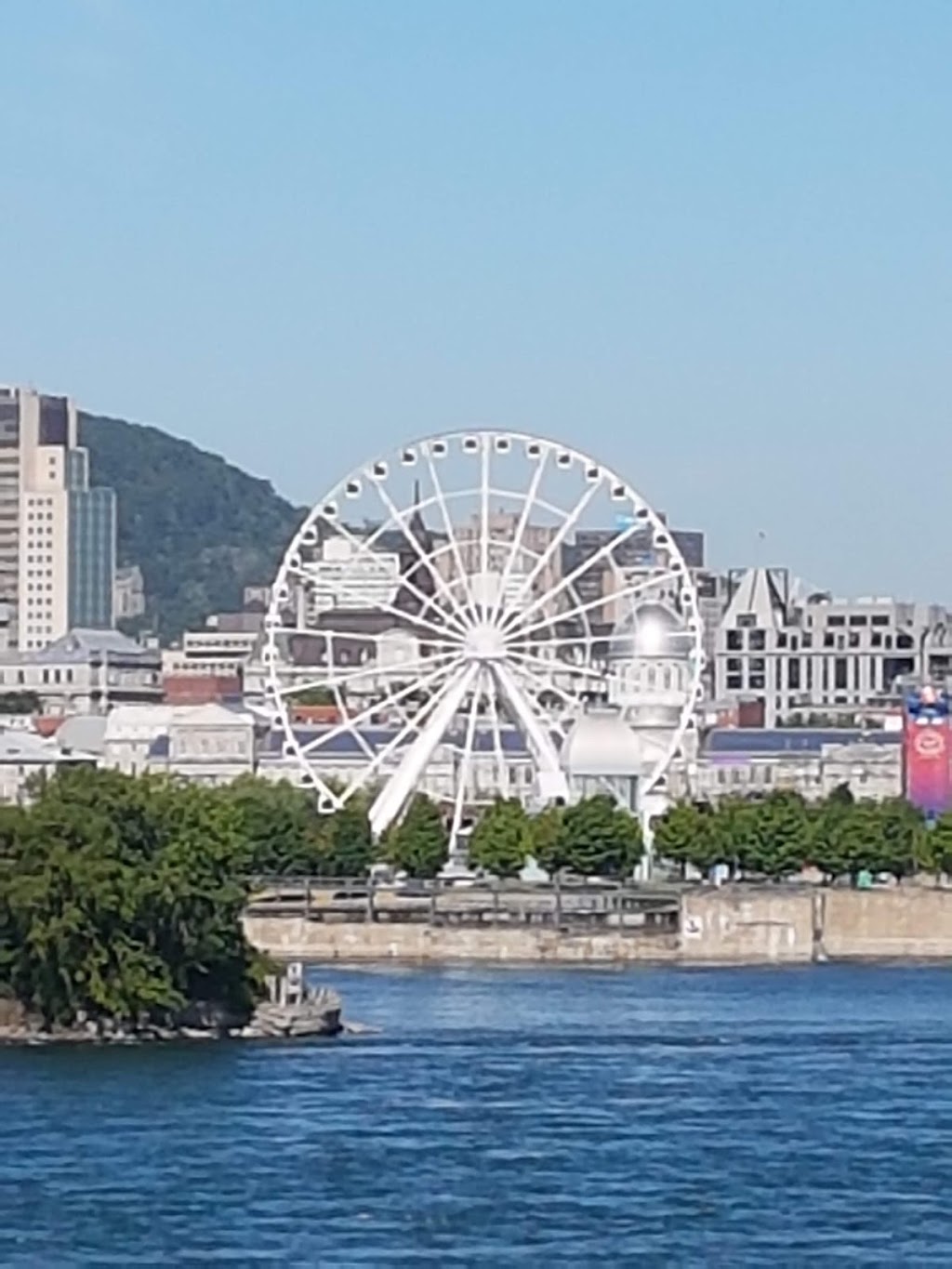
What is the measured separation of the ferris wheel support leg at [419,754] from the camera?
99.1 metres

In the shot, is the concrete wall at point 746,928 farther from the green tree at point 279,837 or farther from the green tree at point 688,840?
the green tree at point 688,840

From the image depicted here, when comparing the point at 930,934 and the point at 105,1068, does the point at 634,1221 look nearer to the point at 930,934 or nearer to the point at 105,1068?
the point at 105,1068

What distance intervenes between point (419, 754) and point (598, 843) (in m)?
4.16

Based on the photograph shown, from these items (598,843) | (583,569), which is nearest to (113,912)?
(598,843)

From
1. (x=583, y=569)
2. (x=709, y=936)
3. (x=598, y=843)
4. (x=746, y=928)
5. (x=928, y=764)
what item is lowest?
(x=709, y=936)

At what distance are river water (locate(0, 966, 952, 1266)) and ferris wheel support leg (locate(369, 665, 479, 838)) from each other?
1159 inches

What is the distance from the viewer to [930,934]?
91.0 m

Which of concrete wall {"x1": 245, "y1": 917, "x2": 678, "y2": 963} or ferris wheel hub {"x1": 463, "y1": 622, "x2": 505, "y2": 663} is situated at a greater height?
ferris wheel hub {"x1": 463, "y1": 622, "x2": 505, "y2": 663}

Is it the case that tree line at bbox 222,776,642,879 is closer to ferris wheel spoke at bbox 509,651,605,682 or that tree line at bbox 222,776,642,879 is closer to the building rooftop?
ferris wheel spoke at bbox 509,651,605,682

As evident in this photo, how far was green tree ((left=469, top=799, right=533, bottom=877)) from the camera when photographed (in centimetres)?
10194

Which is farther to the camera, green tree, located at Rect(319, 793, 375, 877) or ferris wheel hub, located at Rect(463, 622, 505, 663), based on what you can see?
green tree, located at Rect(319, 793, 375, 877)

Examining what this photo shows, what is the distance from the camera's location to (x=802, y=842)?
102 meters

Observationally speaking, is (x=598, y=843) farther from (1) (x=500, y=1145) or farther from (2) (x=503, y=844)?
(1) (x=500, y=1145)

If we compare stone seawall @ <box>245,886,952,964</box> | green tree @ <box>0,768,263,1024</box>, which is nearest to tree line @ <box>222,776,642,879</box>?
stone seawall @ <box>245,886,952,964</box>
